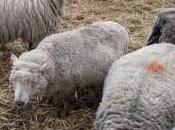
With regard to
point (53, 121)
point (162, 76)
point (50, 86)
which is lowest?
point (53, 121)

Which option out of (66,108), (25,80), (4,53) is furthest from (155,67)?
(4,53)

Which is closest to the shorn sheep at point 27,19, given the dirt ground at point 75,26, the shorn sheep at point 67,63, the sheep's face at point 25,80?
the dirt ground at point 75,26

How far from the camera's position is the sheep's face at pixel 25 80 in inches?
157

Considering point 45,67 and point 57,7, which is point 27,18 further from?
point 45,67

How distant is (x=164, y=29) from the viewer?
14.9 feet

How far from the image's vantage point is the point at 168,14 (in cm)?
468

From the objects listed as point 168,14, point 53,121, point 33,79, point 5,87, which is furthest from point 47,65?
point 168,14

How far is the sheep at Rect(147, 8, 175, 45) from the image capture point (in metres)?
4.49

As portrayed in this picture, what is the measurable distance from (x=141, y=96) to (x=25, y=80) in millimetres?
1114

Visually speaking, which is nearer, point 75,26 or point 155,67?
point 155,67

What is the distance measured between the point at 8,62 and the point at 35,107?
107cm

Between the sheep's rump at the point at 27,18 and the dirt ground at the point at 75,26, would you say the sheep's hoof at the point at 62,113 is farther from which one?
the sheep's rump at the point at 27,18

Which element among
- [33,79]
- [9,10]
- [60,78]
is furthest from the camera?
[9,10]

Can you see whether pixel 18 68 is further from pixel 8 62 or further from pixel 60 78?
pixel 8 62
